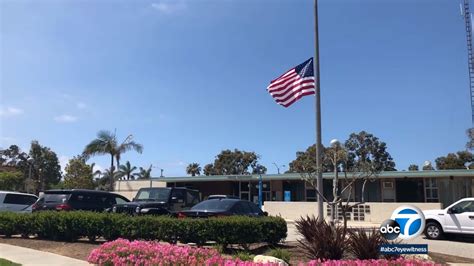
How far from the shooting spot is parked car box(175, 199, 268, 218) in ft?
46.2

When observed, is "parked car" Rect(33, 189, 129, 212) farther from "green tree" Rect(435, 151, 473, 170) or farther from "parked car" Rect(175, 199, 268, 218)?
"green tree" Rect(435, 151, 473, 170)

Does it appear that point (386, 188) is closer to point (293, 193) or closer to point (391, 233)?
point (293, 193)

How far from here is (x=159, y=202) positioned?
17016 mm

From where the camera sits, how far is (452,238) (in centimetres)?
1967

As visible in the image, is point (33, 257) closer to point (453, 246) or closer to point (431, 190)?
point (453, 246)

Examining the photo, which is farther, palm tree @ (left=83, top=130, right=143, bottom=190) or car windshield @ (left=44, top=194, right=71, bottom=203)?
palm tree @ (left=83, top=130, right=143, bottom=190)

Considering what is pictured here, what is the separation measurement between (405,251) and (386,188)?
26.6 m

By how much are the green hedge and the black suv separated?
1.87m

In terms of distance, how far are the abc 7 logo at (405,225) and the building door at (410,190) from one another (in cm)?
2562

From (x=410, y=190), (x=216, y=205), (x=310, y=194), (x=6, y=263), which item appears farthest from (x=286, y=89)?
(x=310, y=194)

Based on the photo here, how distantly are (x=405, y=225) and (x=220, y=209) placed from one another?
256 inches

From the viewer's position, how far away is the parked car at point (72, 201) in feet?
58.9

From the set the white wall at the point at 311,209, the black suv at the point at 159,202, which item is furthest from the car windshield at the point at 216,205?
the white wall at the point at 311,209

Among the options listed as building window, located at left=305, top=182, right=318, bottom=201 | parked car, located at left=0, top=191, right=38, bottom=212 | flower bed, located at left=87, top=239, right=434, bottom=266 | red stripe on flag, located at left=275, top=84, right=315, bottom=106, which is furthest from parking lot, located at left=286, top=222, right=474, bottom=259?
building window, located at left=305, top=182, right=318, bottom=201
